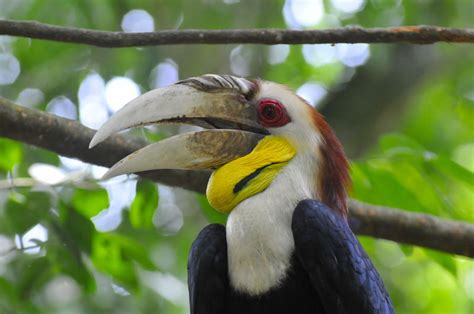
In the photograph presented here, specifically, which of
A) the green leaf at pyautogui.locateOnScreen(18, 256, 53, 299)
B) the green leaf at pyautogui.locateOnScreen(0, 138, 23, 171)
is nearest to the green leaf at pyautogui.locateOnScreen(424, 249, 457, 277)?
the green leaf at pyautogui.locateOnScreen(18, 256, 53, 299)

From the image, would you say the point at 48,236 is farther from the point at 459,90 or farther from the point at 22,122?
the point at 459,90

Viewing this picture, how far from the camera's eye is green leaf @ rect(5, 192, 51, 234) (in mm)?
3729

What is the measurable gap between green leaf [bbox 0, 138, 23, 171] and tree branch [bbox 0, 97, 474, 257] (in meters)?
0.38

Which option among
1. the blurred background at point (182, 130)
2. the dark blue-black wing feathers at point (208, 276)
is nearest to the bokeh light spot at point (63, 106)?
the blurred background at point (182, 130)

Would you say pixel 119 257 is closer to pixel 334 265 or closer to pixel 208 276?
pixel 208 276

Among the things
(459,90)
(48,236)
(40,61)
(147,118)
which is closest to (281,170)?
(147,118)

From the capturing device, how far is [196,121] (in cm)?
349

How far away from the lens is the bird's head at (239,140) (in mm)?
3277

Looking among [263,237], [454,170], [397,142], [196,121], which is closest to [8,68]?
[397,142]

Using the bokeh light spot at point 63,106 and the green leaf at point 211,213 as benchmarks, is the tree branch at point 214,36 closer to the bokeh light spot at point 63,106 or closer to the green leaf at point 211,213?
the green leaf at point 211,213

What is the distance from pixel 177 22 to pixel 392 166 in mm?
3470

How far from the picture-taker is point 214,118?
3496mm

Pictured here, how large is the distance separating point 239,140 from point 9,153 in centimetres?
118

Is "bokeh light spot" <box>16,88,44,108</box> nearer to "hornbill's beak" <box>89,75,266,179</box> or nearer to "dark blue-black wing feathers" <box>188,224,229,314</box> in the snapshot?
"hornbill's beak" <box>89,75,266,179</box>
